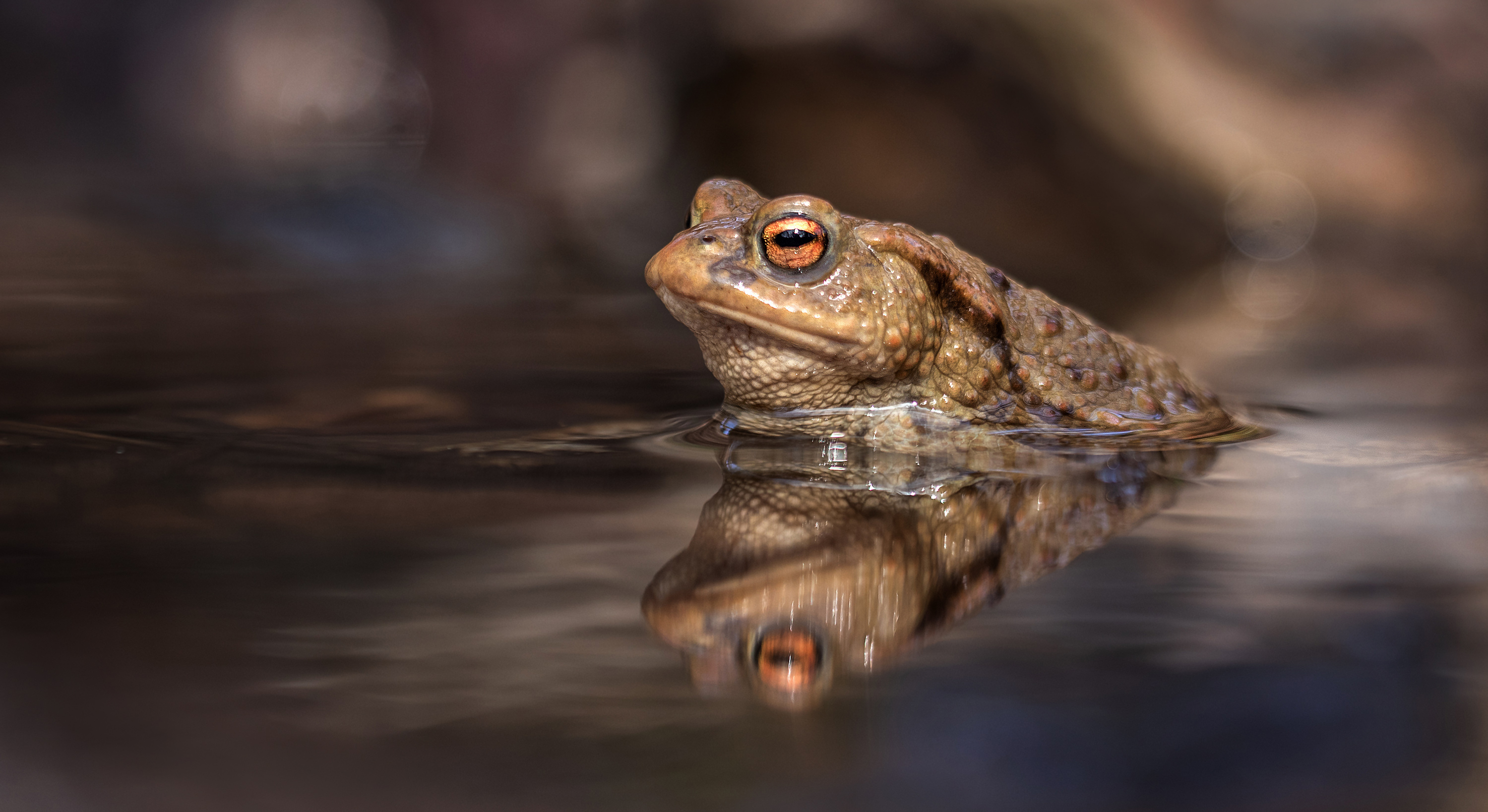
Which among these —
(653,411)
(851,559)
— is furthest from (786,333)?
(851,559)

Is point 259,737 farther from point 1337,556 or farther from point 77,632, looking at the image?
point 1337,556

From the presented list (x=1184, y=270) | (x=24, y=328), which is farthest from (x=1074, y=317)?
(x=1184, y=270)

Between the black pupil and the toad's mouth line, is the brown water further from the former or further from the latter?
the black pupil

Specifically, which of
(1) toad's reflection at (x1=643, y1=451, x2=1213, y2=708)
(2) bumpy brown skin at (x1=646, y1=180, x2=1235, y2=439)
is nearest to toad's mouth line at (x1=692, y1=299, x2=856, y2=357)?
(2) bumpy brown skin at (x1=646, y1=180, x2=1235, y2=439)

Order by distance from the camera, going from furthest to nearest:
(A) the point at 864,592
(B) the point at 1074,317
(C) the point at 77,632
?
1. (B) the point at 1074,317
2. (A) the point at 864,592
3. (C) the point at 77,632

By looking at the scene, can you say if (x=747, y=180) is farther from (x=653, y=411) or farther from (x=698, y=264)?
(x=698, y=264)
